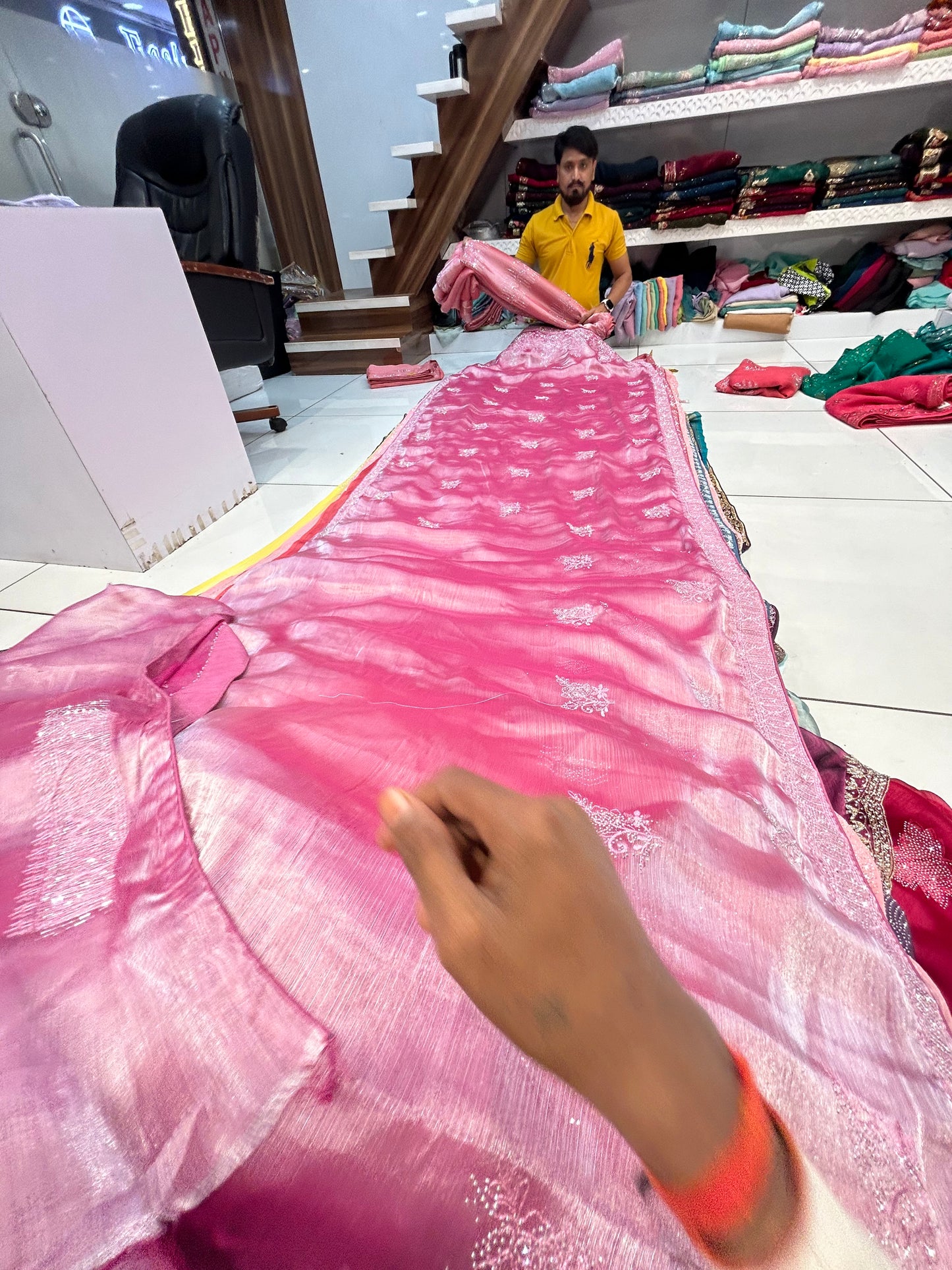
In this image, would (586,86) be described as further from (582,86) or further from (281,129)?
(281,129)

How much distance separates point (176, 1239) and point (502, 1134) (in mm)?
151

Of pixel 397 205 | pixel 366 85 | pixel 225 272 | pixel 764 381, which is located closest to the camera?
pixel 225 272

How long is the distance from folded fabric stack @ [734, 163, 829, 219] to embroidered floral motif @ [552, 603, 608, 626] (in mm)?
2635

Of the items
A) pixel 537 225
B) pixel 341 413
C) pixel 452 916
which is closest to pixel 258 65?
pixel 537 225

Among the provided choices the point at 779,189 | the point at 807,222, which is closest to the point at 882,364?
the point at 807,222

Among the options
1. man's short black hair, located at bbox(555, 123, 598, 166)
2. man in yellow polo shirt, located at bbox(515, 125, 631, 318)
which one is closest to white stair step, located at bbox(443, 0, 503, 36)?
man in yellow polo shirt, located at bbox(515, 125, 631, 318)

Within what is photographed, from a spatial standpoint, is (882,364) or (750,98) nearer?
Answer: (882,364)

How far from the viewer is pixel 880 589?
39.5 inches

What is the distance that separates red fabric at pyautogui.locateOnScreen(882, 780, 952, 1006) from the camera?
→ 0.50 m

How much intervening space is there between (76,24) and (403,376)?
1863 millimetres

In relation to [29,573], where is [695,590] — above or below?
above

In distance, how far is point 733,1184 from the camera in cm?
22

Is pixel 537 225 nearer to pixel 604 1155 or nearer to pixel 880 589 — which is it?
pixel 880 589

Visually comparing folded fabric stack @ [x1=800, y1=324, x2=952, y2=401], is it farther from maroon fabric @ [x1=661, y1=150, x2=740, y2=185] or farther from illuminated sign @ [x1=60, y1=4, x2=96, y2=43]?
illuminated sign @ [x1=60, y1=4, x2=96, y2=43]
